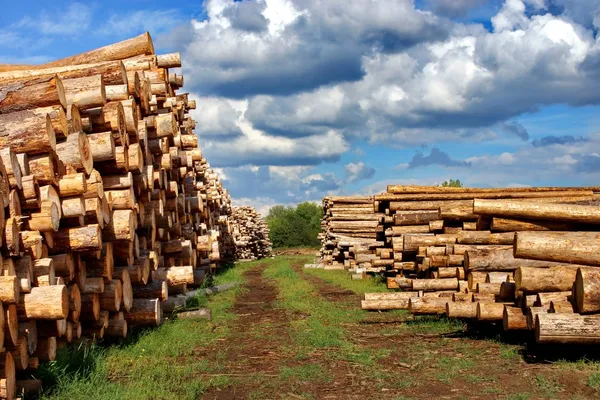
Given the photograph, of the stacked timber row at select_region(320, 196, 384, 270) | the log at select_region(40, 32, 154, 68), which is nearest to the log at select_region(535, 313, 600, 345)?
the log at select_region(40, 32, 154, 68)

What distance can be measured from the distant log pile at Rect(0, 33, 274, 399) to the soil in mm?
1691

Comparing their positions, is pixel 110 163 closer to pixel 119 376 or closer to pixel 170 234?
pixel 119 376

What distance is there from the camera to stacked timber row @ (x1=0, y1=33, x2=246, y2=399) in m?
6.29

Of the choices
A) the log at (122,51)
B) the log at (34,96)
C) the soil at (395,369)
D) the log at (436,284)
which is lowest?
the soil at (395,369)

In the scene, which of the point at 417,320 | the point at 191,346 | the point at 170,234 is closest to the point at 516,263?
the point at 417,320

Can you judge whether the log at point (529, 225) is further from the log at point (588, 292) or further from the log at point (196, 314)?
the log at point (196, 314)

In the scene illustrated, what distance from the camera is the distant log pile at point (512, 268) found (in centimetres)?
746

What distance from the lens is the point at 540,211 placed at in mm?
9758

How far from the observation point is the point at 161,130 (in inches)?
439

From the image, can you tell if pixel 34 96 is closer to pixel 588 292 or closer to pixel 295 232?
pixel 588 292

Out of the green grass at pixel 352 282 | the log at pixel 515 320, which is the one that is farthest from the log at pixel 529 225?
Result: the green grass at pixel 352 282

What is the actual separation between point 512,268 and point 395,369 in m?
3.34

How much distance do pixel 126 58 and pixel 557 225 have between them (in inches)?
332

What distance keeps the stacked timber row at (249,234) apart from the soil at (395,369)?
77.4 feet
